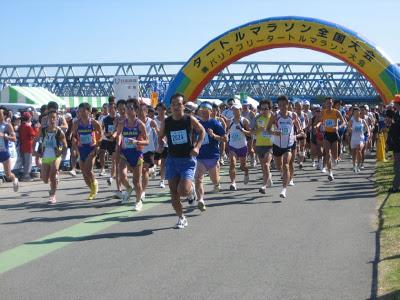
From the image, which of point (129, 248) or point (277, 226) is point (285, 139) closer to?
point (277, 226)

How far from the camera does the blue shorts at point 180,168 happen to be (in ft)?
32.1

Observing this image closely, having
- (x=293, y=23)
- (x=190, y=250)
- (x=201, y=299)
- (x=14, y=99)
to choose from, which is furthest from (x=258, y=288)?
(x=14, y=99)

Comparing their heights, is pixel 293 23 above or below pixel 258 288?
above

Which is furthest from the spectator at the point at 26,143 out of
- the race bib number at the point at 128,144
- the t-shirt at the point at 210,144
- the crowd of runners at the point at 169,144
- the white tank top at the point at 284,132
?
the white tank top at the point at 284,132

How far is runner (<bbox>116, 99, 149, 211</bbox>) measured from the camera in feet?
38.7

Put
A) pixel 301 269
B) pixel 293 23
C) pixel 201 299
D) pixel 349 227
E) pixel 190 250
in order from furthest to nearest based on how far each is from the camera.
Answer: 1. pixel 293 23
2. pixel 349 227
3. pixel 190 250
4. pixel 301 269
5. pixel 201 299

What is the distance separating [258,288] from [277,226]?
11.7ft

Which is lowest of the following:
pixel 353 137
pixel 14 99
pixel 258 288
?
pixel 258 288

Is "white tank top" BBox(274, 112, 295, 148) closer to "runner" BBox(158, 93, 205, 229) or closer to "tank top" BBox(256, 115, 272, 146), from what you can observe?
"tank top" BBox(256, 115, 272, 146)

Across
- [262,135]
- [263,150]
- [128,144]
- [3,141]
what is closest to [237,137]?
[263,150]

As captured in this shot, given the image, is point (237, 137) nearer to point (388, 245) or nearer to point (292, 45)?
point (388, 245)

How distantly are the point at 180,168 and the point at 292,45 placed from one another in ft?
49.1

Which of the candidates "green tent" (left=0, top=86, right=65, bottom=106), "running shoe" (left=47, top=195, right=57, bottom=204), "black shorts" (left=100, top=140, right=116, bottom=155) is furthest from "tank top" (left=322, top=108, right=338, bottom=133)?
"green tent" (left=0, top=86, right=65, bottom=106)

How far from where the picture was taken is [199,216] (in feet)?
36.3
